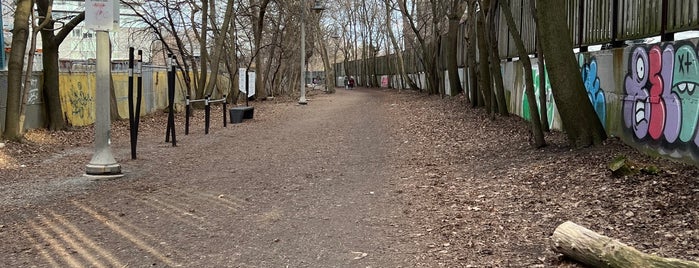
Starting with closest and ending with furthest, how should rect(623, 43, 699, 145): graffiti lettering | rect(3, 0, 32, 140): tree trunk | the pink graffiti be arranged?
rect(623, 43, 699, 145): graffiti lettering → the pink graffiti → rect(3, 0, 32, 140): tree trunk

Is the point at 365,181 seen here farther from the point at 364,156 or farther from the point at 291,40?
the point at 291,40

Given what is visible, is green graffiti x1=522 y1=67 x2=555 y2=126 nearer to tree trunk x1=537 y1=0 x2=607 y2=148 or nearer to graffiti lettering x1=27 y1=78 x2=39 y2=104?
tree trunk x1=537 y1=0 x2=607 y2=148

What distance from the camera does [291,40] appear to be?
3884cm

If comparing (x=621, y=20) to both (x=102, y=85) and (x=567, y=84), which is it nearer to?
(x=567, y=84)

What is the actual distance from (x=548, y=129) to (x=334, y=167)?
413cm

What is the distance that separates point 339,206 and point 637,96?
418 centimetres

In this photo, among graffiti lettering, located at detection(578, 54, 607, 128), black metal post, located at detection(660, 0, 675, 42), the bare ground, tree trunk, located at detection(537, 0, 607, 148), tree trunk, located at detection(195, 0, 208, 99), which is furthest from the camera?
tree trunk, located at detection(195, 0, 208, 99)

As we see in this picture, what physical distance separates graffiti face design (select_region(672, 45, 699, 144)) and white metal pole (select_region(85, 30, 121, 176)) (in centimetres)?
711

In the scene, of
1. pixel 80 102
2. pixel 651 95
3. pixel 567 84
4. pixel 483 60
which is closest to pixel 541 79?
pixel 567 84

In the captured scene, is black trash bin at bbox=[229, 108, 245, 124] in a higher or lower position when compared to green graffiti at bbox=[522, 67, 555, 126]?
lower

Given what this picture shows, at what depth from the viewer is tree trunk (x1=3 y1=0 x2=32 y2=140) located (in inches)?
456

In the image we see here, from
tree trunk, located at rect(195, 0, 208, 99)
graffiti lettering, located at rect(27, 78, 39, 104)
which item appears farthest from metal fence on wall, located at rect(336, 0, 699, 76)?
tree trunk, located at rect(195, 0, 208, 99)

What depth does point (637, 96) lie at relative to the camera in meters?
8.11

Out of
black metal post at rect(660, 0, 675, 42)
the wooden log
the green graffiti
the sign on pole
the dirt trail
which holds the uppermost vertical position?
the sign on pole
